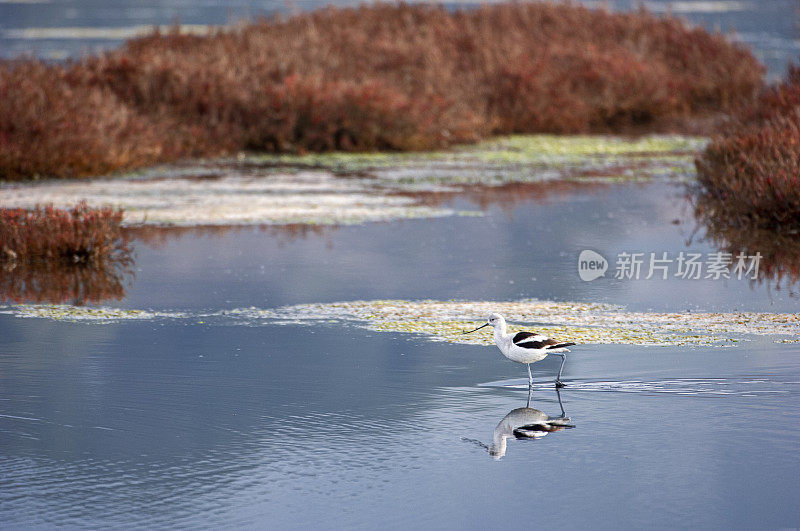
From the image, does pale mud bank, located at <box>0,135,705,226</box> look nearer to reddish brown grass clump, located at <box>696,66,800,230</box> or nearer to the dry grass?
reddish brown grass clump, located at <box>696,66,800,230</box>

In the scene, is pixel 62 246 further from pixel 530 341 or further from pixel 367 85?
pixel 367 85

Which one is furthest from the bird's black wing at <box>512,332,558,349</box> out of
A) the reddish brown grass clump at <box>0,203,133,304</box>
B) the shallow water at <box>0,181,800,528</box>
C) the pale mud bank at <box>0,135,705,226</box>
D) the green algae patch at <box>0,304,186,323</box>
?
the pale mud bank at <box>0,135,705,226</box>

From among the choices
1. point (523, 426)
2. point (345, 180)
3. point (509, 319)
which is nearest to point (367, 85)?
point (345, 180)

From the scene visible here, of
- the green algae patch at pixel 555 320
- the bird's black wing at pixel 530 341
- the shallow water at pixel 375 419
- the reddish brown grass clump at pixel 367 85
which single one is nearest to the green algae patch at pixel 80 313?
the shallow water at pixel 375 419

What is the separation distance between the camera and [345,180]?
65.8 feet

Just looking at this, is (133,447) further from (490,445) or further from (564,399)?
(564,399)

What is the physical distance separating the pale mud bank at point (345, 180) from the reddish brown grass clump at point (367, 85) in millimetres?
594

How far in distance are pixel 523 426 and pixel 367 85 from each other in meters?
17.4

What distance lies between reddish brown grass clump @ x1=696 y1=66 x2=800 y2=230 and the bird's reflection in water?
26.4 ft

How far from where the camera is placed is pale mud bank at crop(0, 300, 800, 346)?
30.7 feet

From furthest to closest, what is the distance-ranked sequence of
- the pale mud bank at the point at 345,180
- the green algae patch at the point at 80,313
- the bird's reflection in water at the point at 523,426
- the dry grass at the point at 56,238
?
the pale mud bank at the point at 345,180, the dry grass at the point at 56,238, the green algae patch at the point at 80,313, the bird's reflection in water at the point at 523,426

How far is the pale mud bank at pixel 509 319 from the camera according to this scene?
9352 mm

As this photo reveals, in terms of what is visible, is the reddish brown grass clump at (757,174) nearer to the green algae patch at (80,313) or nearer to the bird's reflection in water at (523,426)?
the green algae patch at (80,313)

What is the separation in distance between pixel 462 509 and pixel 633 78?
943 inches
